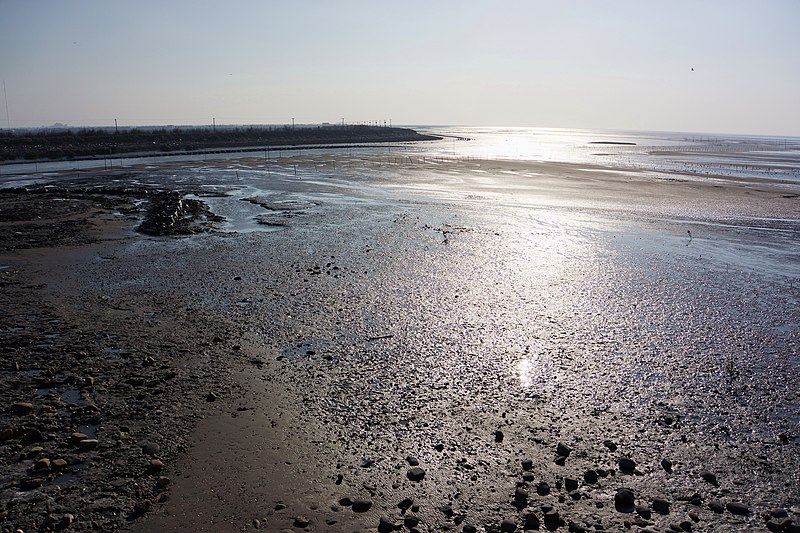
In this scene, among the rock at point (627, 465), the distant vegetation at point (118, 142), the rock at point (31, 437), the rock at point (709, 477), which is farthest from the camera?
the distant vegetation at point (118, 142)

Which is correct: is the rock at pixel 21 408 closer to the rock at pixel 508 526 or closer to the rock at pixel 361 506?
the rock at pixel 361 506

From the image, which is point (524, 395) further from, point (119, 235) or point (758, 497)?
point (119, 235)

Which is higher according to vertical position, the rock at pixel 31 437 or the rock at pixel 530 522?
the rock at pixel 31 437

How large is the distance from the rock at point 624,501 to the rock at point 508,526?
3.60 ft

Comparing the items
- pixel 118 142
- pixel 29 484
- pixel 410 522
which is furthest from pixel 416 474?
pixel 118 142

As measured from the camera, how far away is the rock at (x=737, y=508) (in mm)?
5070

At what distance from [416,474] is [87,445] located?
366 centimetres

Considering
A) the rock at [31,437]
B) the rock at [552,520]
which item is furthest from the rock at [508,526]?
the rock at [31,437]

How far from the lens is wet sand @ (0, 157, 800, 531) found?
5195mm

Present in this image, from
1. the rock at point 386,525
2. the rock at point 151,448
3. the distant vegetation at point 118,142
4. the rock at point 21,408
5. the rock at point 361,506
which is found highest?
the distant vegetation at point 118,142

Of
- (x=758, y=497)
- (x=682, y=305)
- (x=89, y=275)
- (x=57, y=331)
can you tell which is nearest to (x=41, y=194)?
(x=89, y=275)

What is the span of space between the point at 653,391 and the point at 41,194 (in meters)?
31.0

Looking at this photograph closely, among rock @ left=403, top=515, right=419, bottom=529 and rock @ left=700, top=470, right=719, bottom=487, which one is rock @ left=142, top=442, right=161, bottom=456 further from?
rock @ left=700, top=470, right=719, bottom=487

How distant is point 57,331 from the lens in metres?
9.39
